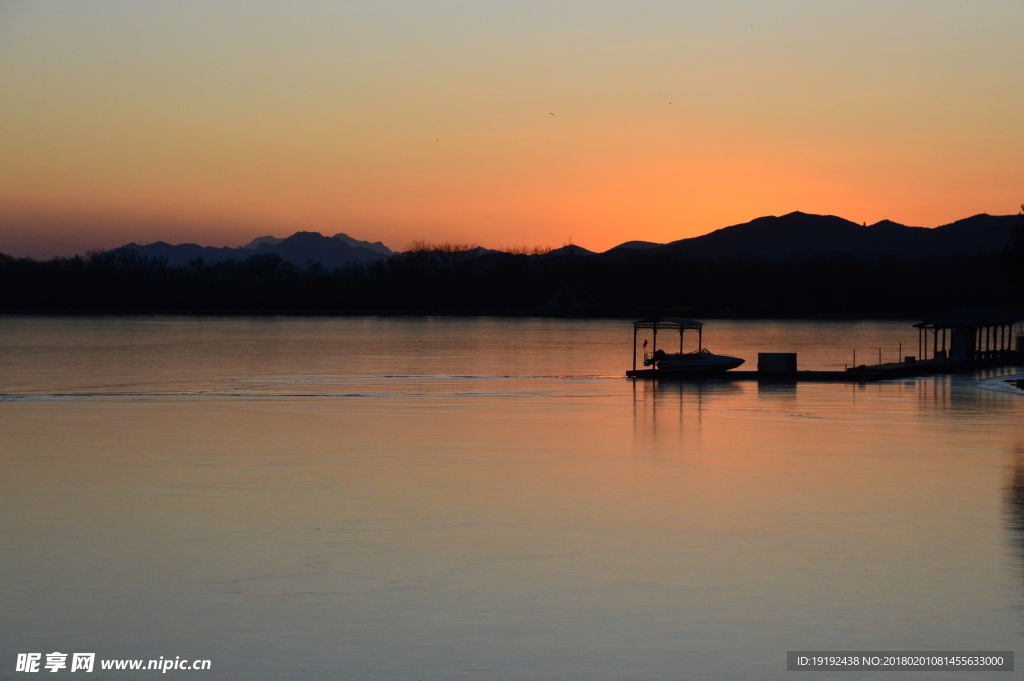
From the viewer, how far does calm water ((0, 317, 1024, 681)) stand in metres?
8.68

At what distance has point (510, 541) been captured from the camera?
12.2 meters

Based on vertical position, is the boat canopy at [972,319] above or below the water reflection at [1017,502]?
above

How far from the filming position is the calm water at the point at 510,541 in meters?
8.68

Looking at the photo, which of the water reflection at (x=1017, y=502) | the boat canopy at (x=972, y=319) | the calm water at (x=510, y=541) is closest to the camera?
the calm water at (x=510, y=541)

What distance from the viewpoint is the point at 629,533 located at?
12.6 metres

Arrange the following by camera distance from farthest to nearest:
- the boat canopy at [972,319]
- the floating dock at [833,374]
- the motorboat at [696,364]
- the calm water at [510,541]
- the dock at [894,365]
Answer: the boat canopy at [972,319]
the motorboat at [696,364]
the dock at [894,365]
the floating dock at [833,374]
the calm water at [510,541]

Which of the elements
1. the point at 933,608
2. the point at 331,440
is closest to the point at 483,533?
the point at 933,608

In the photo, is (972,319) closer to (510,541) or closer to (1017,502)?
(1017,502)

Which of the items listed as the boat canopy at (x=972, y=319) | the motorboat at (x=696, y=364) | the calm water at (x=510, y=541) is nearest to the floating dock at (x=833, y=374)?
the motorboat at (x=696, y=364)

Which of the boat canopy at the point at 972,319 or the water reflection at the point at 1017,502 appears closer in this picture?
the water reflection at the point at 1017,502

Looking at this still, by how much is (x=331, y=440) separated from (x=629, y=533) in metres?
10.8

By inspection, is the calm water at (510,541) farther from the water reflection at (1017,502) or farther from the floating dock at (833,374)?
the floating dock at (833,374)

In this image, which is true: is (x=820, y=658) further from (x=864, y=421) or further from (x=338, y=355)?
(x=338, y=355)

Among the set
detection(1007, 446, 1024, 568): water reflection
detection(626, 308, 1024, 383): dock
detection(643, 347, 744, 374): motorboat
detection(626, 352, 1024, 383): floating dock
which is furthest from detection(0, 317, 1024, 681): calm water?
detection(643, 347, 744, 374): motorboat
